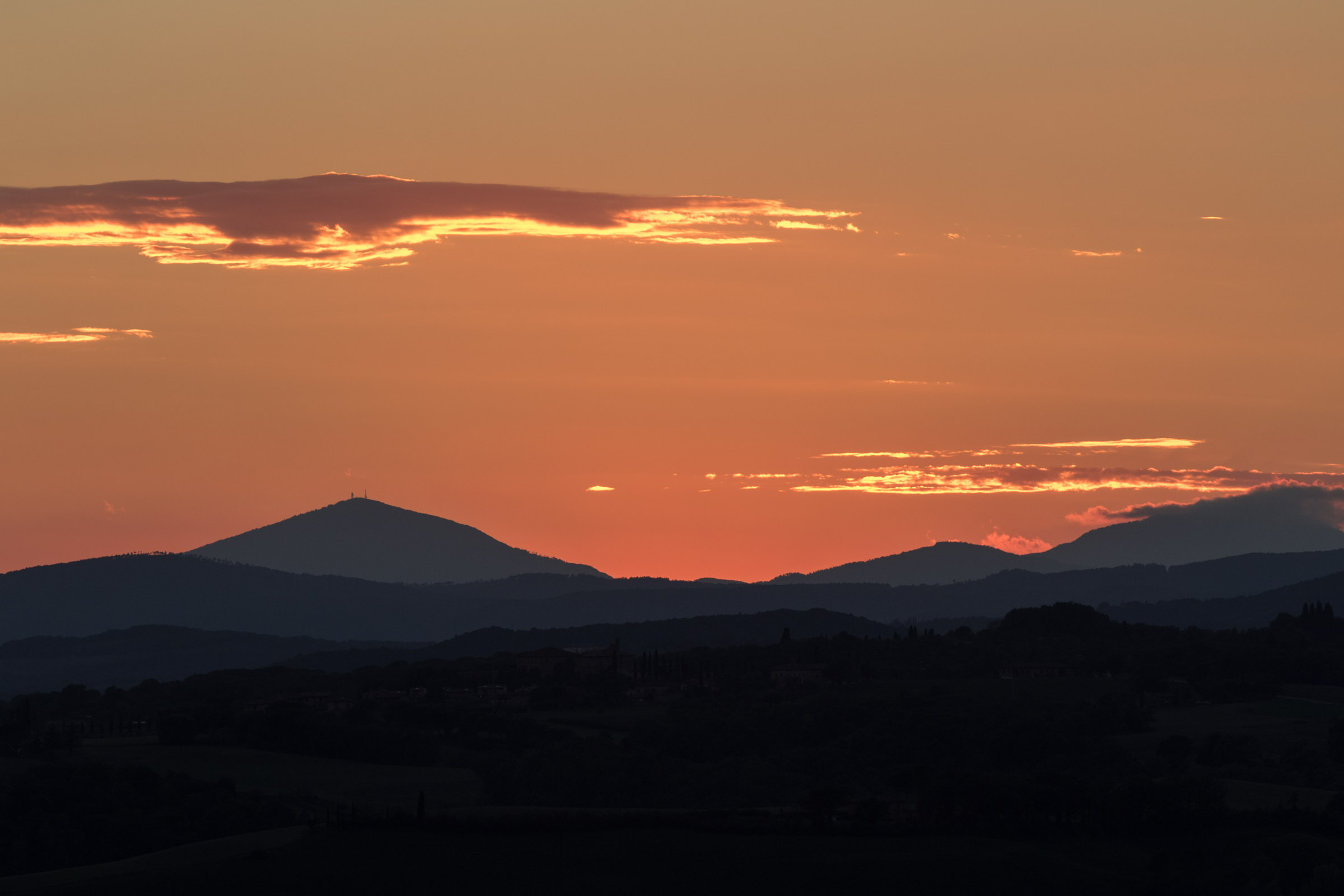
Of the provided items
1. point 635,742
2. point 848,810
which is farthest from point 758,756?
point 848,810

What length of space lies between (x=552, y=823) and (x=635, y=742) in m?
60.0

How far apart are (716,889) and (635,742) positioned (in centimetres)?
7034

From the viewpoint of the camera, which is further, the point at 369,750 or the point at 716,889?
the point at 369,750

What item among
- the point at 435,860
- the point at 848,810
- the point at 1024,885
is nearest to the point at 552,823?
the point at 435,860

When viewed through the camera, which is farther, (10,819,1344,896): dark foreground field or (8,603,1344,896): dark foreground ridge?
(8,603,1344,896): dark foreground ridge

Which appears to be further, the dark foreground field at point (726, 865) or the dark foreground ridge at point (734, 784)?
the dark foreground ridge at point (734, 784)

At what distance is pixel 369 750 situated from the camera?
5861 inches

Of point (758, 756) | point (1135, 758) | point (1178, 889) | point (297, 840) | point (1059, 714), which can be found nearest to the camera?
point (1178, 889)

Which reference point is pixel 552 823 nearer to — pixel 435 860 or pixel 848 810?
pixel 435 860

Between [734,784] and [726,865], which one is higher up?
[726,865]

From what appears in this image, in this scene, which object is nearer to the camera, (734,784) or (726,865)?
(726,865)

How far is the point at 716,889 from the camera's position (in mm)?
79750

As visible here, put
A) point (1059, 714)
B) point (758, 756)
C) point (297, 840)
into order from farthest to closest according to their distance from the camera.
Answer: point (1059, 714) → point (758, 756) → point (297, 840)

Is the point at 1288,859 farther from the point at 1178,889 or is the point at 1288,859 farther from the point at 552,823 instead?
the point at 552,823
